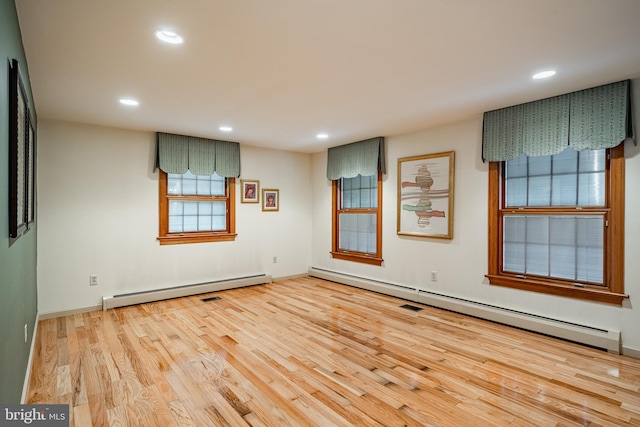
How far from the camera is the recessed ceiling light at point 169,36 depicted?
2.14 m

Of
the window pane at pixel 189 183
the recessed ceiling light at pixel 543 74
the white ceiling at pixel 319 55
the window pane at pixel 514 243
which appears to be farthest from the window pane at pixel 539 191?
the window pane at pixel 189 183

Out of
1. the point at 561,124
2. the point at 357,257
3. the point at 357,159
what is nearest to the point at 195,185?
the point at 357,159

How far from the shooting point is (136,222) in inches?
186

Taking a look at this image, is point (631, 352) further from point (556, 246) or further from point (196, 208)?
point (196, 208)

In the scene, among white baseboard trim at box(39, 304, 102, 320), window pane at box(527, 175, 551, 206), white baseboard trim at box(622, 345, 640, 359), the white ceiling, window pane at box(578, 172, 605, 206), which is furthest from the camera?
white baseboard trim at box(39, 304, 102, 320)

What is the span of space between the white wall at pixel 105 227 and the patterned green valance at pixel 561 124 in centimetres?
389

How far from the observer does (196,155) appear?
5109 mm

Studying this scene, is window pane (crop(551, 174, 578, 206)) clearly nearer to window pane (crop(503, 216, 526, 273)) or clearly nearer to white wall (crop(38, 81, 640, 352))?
window pane (crop(503, 216, 526, 273))

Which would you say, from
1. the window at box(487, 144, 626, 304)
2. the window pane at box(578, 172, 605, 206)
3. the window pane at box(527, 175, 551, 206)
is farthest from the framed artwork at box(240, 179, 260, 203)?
the window pane at box(578, 172, 605, 206)

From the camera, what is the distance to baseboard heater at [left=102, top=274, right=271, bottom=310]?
4.43m

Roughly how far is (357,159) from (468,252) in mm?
2290

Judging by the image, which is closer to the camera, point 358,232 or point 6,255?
point 6,255

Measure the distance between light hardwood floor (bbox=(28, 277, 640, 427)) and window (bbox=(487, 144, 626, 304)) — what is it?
2.05ft

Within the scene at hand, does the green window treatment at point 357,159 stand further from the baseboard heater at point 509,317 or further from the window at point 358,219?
the baseboard heater at point 509,317
